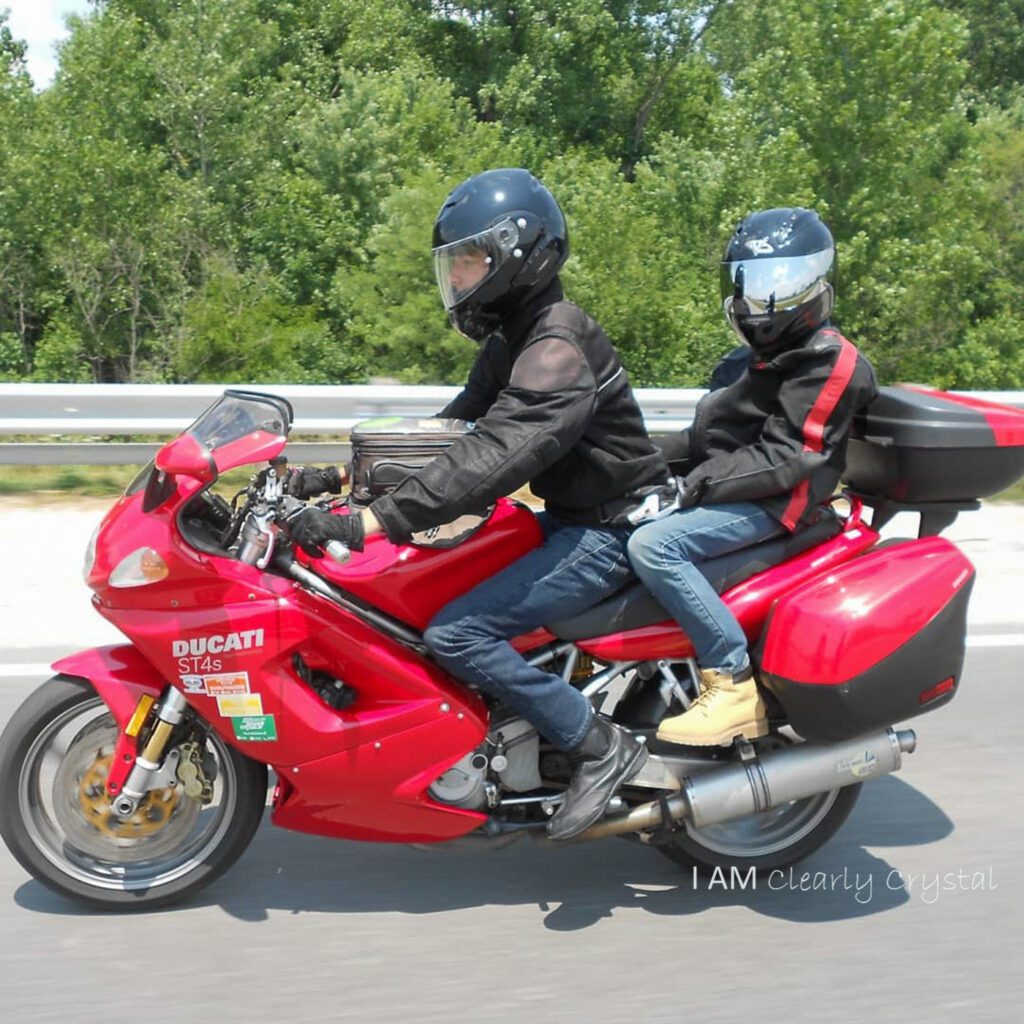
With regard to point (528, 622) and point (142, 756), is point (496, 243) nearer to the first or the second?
point (528, 622)

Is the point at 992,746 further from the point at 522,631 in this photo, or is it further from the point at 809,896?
the point at 522,631

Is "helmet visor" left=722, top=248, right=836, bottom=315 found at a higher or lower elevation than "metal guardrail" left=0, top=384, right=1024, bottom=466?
higher

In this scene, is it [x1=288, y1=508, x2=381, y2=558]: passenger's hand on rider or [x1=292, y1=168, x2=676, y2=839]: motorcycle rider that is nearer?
[x1=288, y1=508, x2=381, y2=558]: passenger's hand on rider

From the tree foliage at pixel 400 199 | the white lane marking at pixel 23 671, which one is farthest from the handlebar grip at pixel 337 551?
the tree foliage at pixel 400 199

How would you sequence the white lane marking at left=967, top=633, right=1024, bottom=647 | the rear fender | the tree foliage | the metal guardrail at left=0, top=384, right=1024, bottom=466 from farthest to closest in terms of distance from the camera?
the tree foliage, the metal guardrail at left=0, top=384, right=1024, bottom=466, the white lane marking at left=967, top=633, right=1024, bottom=647, the rear fender

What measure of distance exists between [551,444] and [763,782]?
1.12m

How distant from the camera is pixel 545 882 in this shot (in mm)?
4188

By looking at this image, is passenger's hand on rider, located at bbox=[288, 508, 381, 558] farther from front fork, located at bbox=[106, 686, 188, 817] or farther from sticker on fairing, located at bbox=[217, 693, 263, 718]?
front fork, located at bbox=[106, 686, 188, 817]

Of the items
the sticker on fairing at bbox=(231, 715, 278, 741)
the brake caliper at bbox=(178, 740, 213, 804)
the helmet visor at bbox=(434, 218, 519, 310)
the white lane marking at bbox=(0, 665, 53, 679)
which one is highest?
the helmet visor at bbox=(434, 218, 519, 310)

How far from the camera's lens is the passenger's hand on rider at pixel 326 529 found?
11.5ft

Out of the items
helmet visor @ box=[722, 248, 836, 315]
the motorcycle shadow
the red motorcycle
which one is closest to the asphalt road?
the motorcycle shadow

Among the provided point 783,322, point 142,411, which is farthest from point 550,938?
point 142,411

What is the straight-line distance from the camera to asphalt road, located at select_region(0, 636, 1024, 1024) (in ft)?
11.3

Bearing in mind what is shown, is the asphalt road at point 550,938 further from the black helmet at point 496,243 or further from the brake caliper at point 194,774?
the black helmet at point 496,243
